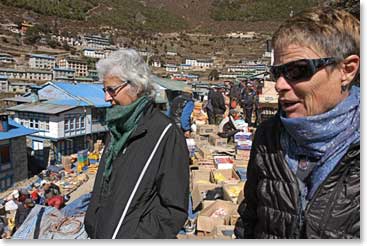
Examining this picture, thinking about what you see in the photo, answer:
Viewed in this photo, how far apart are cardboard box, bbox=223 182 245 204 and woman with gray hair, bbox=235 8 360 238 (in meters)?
2.50

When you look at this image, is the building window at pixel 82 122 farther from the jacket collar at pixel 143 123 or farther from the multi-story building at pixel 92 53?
the multi-story building at pixel 92 53

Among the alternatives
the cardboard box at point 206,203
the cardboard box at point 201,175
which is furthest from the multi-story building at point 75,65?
the cardboard box at point 206,203

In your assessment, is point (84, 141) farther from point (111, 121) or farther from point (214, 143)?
point (111, 121)

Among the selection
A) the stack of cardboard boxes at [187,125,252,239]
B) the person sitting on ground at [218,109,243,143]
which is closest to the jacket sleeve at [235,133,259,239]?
the stack of cardboard boxes at [187,125,252,239]

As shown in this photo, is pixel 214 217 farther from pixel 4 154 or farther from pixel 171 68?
pixel 171 68

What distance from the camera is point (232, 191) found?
3.64 meters

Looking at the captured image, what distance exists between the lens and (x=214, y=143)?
6738mm

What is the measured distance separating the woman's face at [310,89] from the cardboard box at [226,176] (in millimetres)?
3216

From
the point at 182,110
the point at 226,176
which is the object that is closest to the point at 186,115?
the point at 182,110

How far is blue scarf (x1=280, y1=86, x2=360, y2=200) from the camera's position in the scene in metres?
0.87

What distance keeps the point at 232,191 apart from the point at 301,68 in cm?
289

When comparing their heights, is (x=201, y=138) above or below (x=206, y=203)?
above

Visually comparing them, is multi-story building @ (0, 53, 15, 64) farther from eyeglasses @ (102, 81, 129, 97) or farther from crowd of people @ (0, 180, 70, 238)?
eyeglasses @ (102, 81, 129, 97)

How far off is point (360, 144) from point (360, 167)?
0.18 ft
